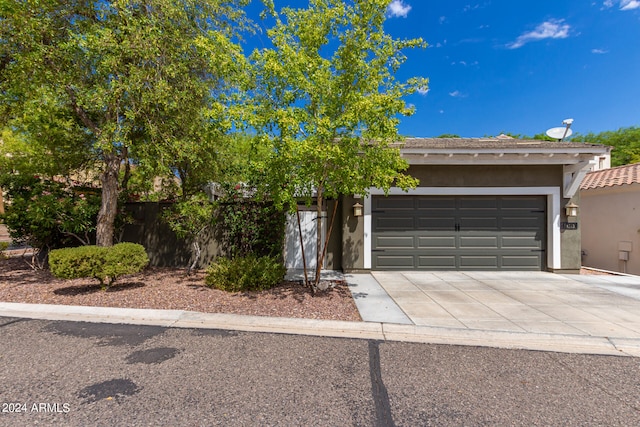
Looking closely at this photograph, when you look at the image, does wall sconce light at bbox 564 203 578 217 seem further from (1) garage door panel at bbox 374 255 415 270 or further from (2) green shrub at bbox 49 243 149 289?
(2) green shrub at bbox 49 243 149 289

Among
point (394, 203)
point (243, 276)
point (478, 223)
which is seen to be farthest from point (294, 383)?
point (478, 223)

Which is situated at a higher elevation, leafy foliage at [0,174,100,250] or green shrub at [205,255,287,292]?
leafy foliage at [0,174,100,250]

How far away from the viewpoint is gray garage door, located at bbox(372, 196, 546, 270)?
8.41m

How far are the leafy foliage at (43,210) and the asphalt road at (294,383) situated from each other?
4207mm

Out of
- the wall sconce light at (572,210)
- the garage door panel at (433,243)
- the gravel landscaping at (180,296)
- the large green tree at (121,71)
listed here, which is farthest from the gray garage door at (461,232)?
the large green tree at (121,71)

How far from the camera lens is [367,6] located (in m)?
4.85

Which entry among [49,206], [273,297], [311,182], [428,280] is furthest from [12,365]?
[428,280]

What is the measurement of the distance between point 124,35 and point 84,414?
6.33m

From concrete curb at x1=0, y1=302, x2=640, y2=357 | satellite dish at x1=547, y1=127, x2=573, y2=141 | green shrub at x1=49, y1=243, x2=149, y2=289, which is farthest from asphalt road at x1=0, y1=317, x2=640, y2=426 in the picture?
satellite dish at x1=547, y1=127, x2=573, y2=141

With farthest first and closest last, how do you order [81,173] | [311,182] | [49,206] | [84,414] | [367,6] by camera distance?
[81,173], [49,206], [311,182], [367,6], [84,414]

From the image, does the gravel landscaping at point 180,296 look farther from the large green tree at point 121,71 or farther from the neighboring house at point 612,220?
the neighboring house at point 612,220

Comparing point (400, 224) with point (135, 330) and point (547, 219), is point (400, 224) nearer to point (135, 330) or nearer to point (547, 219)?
point (547, 219)

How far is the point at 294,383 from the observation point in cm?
285

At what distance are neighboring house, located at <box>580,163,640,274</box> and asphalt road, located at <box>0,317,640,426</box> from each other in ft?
29.4
